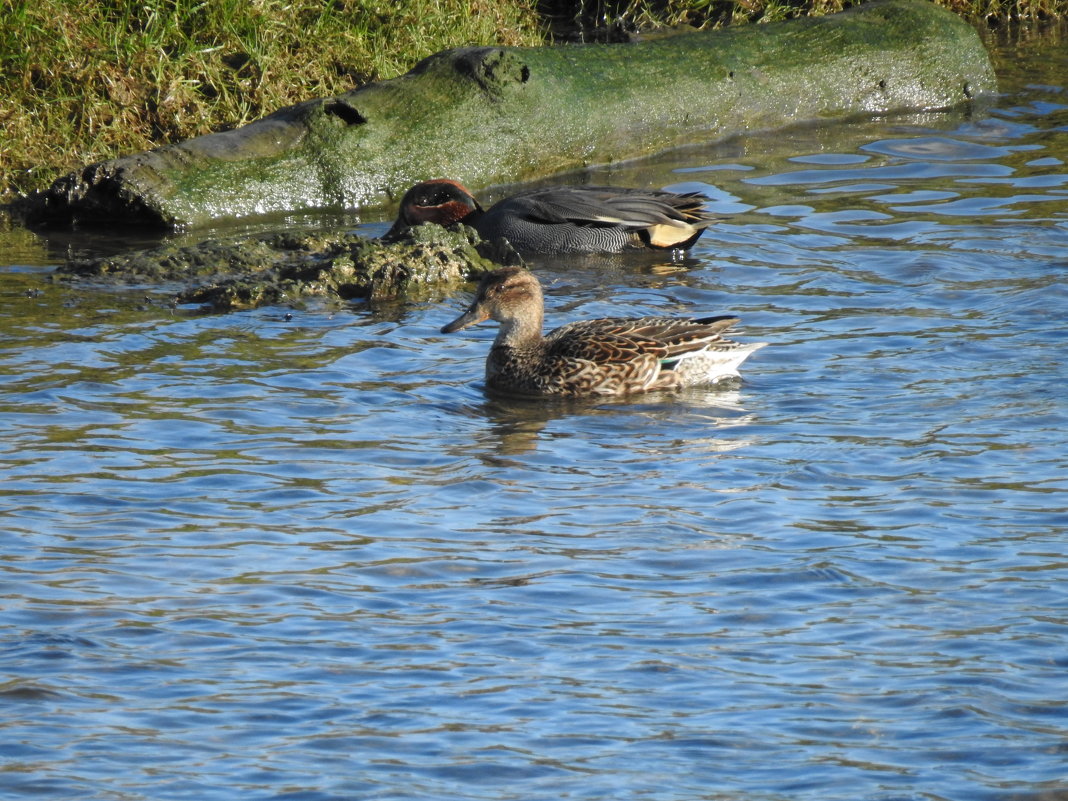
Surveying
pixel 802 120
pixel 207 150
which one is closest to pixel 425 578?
pixel 207 150

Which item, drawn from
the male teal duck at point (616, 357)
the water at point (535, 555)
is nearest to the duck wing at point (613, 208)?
the water at point (535, 555)

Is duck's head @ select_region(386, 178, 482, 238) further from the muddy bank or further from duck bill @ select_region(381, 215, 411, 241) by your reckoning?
the muddy bank

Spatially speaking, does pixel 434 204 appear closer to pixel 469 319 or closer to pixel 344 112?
pixel 344 112

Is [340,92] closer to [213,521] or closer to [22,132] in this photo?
[22,132]

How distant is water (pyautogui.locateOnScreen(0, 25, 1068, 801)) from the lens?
415 cm

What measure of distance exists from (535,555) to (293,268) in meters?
4.73

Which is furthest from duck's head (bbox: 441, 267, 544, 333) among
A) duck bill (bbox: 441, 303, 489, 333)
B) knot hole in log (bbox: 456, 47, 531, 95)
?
knot hole in log (bbox: 456, 47, 531, 95)

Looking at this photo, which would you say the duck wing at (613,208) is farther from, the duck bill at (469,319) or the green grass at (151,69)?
the green grass at (151,69)

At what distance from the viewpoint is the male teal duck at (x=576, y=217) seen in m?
10.9

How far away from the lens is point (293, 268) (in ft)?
32.6

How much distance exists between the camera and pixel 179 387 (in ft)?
25.6

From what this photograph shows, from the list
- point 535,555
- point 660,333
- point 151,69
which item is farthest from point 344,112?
point 535,555

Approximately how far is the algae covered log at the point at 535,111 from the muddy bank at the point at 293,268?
1.03 m

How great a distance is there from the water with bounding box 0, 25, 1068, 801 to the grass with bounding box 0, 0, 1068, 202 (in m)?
2.00
